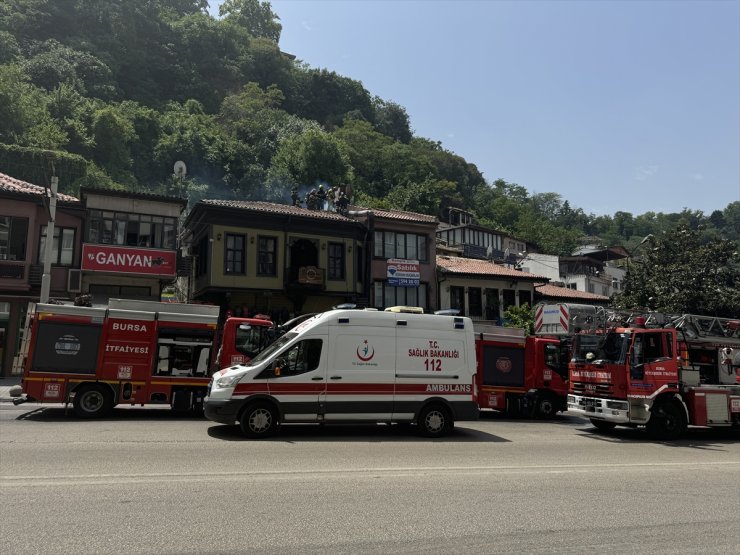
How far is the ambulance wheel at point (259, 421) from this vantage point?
36.8 feet

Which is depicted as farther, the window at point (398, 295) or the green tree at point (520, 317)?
the window at point (398, 295)

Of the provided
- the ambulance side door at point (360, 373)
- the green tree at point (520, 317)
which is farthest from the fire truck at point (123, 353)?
the green tree at point (520, 317)

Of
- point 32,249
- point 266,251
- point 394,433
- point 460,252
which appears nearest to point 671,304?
point 460,252

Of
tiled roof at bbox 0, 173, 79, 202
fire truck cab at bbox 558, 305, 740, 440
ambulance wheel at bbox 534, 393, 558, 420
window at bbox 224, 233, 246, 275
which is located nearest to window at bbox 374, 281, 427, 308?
window at bbox 224, 233, 246, 275

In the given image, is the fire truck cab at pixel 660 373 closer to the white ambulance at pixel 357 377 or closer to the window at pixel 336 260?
the white ambulance at pixel 357 377

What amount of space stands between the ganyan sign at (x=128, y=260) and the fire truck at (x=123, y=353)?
41.7 feet

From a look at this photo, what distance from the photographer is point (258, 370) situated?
37.2 feet

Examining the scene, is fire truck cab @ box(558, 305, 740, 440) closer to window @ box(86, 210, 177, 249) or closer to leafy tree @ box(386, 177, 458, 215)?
window @ box(86, 210, 177, 249)

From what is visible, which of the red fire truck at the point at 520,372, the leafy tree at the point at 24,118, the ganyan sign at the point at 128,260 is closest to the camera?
the red fire truck at the point at 520,372

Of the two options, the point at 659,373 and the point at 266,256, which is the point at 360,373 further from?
the point at 266,256

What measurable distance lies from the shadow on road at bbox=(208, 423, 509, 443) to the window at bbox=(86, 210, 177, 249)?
56.1 feet

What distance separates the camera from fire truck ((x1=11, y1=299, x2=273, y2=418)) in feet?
45.7

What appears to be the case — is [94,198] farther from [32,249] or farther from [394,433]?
[394,433]

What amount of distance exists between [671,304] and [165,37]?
297ft
